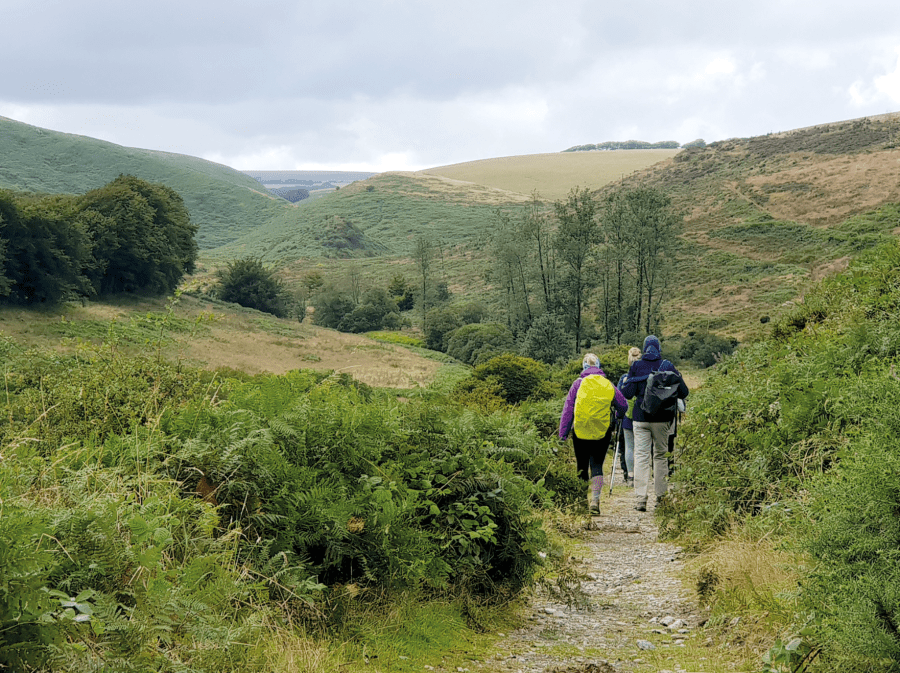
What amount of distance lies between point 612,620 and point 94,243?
166 feet

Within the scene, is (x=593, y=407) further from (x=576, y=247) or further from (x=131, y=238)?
(x=131, y=238)

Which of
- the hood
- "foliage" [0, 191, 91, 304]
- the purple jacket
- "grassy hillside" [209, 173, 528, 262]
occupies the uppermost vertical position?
"grassy hillside" [209, 173, 528, 262]

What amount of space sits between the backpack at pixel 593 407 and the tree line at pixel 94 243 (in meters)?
39.6

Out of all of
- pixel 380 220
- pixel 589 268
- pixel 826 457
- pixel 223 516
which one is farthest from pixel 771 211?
pixel 380 220

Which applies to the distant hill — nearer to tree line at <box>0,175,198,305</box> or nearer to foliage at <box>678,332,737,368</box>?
foliage at <box>678,332,737,368</box>

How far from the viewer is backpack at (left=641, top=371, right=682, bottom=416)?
905 cm

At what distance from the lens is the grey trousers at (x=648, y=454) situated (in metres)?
9.24

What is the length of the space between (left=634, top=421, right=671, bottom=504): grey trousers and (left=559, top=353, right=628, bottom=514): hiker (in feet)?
1.21

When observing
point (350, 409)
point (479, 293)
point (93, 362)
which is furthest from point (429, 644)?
point (479, 293)

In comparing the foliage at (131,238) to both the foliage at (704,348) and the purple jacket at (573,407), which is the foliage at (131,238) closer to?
the foliage at (704,348)

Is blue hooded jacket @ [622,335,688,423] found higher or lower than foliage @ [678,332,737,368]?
higher

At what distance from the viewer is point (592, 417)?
358 inches

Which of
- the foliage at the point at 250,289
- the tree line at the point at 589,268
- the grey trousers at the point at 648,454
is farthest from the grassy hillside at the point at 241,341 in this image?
the grey trousers at the point at 648,454

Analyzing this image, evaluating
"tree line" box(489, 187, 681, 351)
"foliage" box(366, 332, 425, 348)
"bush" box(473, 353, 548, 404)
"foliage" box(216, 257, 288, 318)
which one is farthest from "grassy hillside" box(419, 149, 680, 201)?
"bush" box(473, 353, 548, 404)
